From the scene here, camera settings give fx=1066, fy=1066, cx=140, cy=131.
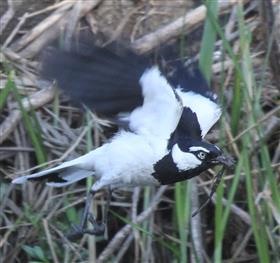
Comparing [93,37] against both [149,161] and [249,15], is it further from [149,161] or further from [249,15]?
[249,15]

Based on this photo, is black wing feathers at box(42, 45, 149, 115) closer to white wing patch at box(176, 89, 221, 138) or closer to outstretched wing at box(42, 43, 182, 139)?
outstretched wing at box(42, 43, 182, 139)

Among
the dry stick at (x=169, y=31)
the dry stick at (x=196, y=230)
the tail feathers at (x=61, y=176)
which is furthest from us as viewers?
the dry stick at (x=169, y=31)

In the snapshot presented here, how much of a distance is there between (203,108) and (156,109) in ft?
0.85

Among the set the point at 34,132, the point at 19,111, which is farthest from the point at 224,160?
the point at 19,111

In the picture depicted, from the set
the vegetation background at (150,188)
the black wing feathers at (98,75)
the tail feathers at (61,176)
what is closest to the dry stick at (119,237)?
the vegetation background at (150,188)

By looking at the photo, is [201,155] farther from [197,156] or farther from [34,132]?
[34,132]

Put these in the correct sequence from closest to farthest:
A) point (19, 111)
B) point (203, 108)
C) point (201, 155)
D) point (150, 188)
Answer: point (201, 155) < point (203, 108) < point (150, 188) < point (19, 111)

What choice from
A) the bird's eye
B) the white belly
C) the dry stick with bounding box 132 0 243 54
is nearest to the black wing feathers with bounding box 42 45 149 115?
the white belly

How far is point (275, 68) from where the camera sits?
13.0ft

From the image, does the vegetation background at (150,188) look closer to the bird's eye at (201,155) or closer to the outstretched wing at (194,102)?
the outstretched wing at (194,102)

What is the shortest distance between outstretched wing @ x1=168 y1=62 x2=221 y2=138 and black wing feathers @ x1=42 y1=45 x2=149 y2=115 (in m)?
0.22

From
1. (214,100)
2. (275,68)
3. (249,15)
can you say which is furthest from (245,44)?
(249,15)

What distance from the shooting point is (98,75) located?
318 centimetres

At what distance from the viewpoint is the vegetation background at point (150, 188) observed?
150 inches
